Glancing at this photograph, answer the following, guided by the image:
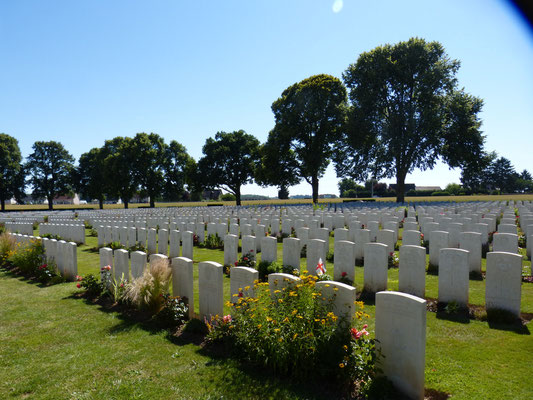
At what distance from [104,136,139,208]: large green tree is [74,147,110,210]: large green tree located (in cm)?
508

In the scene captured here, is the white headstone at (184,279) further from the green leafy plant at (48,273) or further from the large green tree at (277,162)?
the large green tree at (277,162)

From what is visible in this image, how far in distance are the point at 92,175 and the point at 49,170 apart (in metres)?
6.70

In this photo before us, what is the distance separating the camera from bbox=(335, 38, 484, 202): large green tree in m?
31.3

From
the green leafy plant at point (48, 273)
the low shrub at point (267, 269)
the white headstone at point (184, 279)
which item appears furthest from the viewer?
the green leafy plant at point (48, 273)

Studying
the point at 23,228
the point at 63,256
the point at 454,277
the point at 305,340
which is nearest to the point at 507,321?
the point at 454,277

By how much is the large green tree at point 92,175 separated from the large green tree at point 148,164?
8593 mm

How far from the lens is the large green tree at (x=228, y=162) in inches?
1965

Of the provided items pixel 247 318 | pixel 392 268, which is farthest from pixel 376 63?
pixel 247 318

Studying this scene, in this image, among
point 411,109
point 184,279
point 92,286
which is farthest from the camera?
point 411,109

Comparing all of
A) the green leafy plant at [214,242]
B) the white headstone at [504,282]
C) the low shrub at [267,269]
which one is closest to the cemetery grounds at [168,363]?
the white headstone at [504,282]

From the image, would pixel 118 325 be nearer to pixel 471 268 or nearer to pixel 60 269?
pixel 60 269

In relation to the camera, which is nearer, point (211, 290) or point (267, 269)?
point (211, 290)

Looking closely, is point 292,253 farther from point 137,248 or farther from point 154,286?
point 137,248

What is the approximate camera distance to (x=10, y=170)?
49531 millimetres
